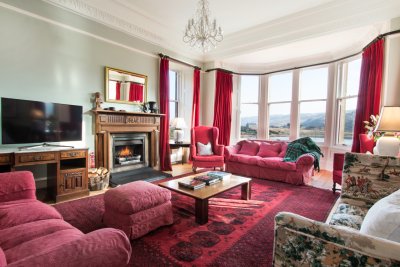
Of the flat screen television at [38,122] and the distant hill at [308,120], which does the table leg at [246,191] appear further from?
the distant hill at [308,120]

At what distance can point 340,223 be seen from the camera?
1.57 meters

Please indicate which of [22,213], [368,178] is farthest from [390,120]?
[22,213]

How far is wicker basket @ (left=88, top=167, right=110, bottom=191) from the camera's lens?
3.42 m

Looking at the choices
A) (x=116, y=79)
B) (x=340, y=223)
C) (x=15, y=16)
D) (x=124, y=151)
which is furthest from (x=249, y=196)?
(x=15, y=16)

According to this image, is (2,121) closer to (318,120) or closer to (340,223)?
(340,223)

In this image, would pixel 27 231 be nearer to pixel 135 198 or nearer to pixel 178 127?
pixel 135 198

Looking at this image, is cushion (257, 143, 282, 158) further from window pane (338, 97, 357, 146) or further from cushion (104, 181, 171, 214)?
cushion (104, 181, 171, 214)

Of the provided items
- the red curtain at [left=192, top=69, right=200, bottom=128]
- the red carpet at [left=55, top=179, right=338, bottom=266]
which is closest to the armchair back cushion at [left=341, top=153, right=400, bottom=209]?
the red carpet at [left=55, top=179, right=338, bottom=266]

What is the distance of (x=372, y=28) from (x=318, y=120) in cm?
222

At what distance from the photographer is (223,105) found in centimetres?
593

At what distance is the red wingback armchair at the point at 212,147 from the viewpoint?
15.1 ft

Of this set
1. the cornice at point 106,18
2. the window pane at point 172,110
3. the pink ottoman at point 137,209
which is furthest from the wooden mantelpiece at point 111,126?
the pink ottoman at point 137,209

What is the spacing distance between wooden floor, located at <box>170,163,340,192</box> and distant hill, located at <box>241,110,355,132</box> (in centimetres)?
117

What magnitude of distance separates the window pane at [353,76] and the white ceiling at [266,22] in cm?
31
